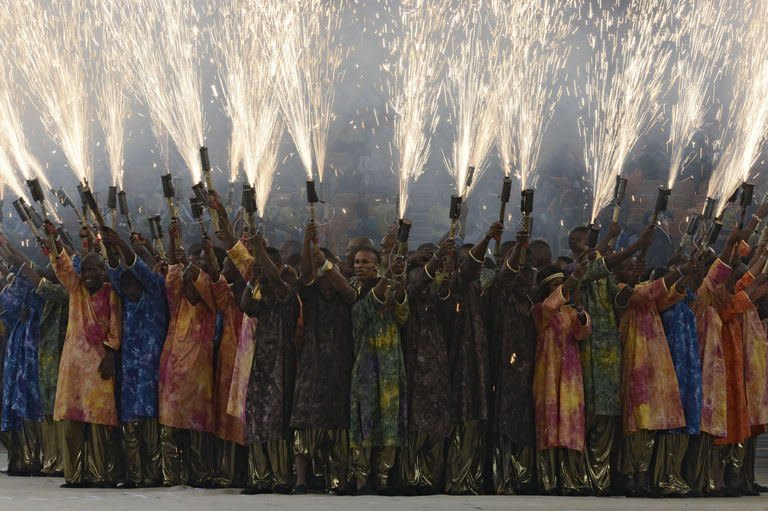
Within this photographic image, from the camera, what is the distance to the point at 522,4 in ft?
48.0

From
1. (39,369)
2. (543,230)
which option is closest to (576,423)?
(39,369)

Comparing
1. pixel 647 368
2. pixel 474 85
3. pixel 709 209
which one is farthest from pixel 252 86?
pixel 647 368

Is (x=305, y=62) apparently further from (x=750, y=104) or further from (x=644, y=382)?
(x=644, y=382)

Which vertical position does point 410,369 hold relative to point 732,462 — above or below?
above

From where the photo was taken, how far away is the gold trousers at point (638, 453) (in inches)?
463

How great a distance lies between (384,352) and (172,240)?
1.85m

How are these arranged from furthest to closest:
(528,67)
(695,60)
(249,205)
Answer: (695,60) < (528,67) < (249,205)

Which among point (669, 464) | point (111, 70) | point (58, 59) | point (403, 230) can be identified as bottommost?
point (669, 464)

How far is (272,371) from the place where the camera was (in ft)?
38.1

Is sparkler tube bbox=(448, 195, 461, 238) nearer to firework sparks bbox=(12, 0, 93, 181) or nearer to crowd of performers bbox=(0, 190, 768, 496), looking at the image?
crowd of performers bbox=(0, 190, 768, 496)

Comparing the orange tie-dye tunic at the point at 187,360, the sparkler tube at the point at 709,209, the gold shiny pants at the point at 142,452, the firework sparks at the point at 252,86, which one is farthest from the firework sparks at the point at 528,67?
the gold shiny pants at the point at 142,452

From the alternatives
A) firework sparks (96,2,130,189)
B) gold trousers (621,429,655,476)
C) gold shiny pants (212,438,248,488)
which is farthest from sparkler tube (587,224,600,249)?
firework sparks (96,2,130,189)

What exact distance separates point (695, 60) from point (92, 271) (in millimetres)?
8132

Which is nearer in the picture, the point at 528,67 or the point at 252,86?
the point at 252,86
